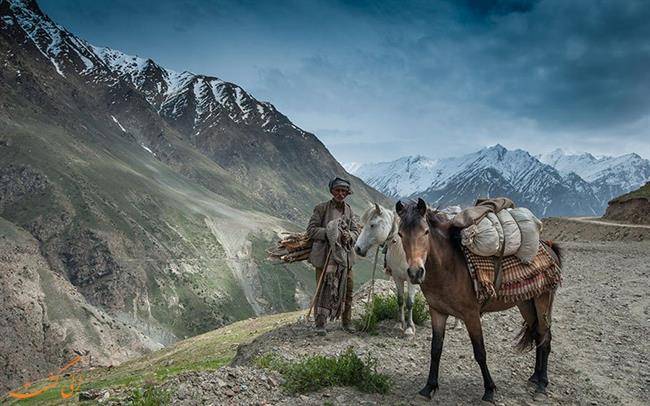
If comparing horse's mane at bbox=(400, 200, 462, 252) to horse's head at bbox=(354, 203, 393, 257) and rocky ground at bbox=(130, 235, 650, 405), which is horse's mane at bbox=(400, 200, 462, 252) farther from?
rocky ground at bbox=(130, 235, 650, 405)

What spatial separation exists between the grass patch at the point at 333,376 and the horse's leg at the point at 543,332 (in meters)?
2.57

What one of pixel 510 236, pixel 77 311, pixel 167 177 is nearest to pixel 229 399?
pixel 510 236

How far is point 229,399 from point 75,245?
384 ft

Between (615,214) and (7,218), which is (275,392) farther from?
(7,218)

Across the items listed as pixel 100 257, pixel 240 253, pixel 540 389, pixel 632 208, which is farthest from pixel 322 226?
Result: pixel 240 253

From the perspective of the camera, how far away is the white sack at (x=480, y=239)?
20.4ft

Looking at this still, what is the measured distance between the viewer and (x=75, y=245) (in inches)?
4171

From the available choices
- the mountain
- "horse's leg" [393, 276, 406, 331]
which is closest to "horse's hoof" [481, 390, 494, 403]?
"horse's leg" [393, 276, 406, 331]

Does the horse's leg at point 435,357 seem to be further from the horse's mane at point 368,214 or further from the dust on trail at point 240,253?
the dust on trail at point 240,253

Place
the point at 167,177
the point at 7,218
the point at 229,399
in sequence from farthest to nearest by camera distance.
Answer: the point at 167,177 → the point at 7,218 → the point at 229,399

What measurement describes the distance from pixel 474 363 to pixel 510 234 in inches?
109

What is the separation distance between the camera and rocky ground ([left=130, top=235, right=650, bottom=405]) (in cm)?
589

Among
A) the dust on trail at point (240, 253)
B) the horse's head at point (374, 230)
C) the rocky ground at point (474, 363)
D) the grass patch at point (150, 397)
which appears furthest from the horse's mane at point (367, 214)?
the dust on trail at point (240, 253)

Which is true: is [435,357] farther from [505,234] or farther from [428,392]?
[505,234]
